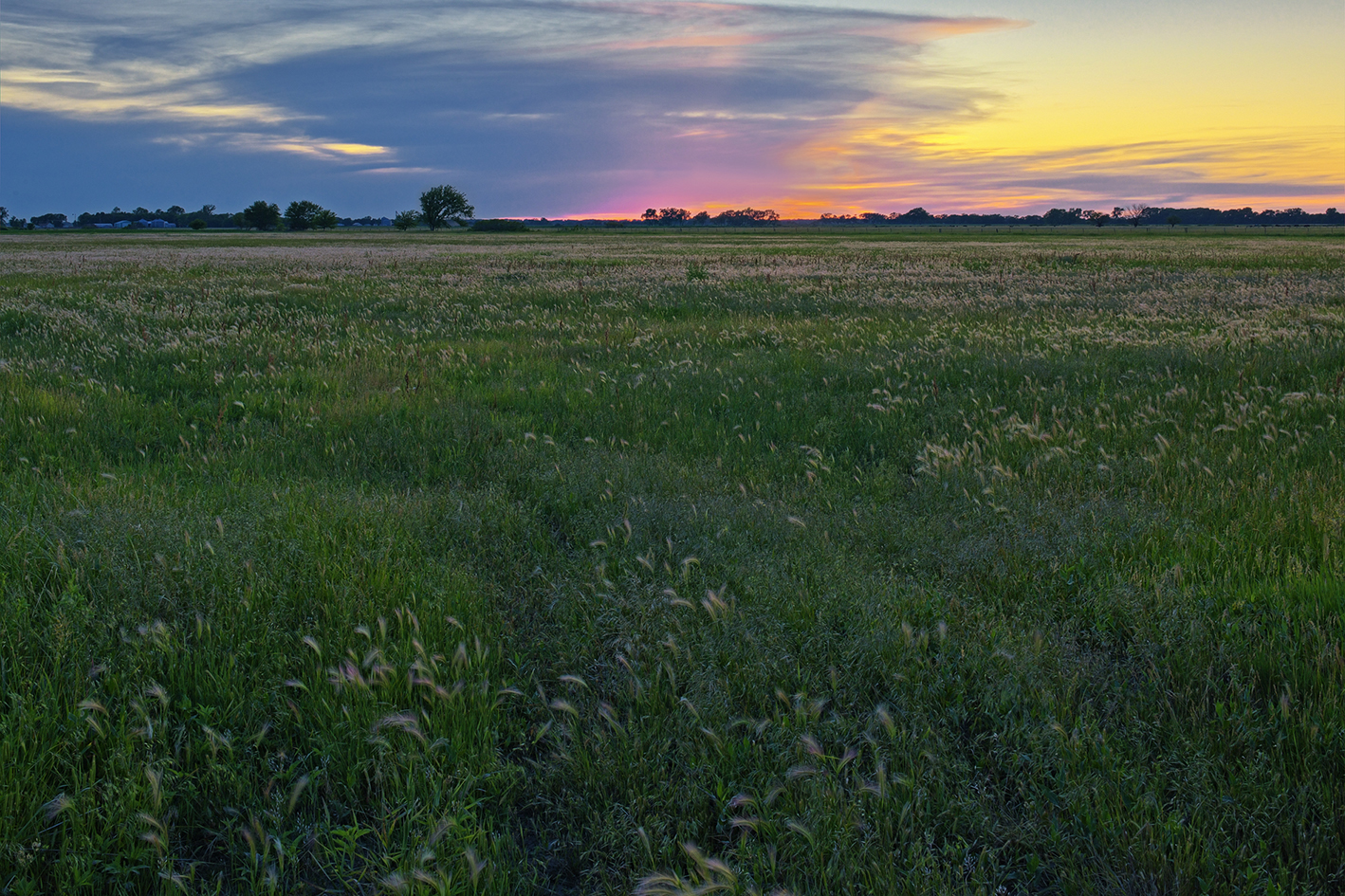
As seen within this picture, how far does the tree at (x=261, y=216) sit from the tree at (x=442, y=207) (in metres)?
26.0

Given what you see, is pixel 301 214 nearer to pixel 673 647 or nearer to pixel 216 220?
pixel 216 220

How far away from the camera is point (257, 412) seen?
23.4ft

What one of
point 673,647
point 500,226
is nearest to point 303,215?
point 500,226

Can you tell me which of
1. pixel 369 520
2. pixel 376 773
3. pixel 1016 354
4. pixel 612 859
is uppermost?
pixel 1016 354

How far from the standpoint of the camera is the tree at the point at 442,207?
146375mm

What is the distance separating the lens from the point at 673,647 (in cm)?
300

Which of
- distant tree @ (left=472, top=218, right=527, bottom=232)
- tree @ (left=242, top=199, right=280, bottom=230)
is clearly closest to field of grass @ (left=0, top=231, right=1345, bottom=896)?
distant tree @ (left=472, top=218, right=527, bottom=232)

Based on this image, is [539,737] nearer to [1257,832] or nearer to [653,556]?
[653,556]

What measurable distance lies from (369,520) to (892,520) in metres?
2.96

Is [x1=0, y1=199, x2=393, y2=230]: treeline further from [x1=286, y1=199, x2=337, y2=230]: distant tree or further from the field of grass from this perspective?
the field of grass

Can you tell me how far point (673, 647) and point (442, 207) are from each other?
518 ft

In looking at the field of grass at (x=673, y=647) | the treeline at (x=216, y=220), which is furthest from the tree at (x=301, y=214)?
the field of grass at (x=673, y=647)

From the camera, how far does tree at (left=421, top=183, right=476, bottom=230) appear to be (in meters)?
146

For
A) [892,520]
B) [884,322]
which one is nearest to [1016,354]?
[884,322]
